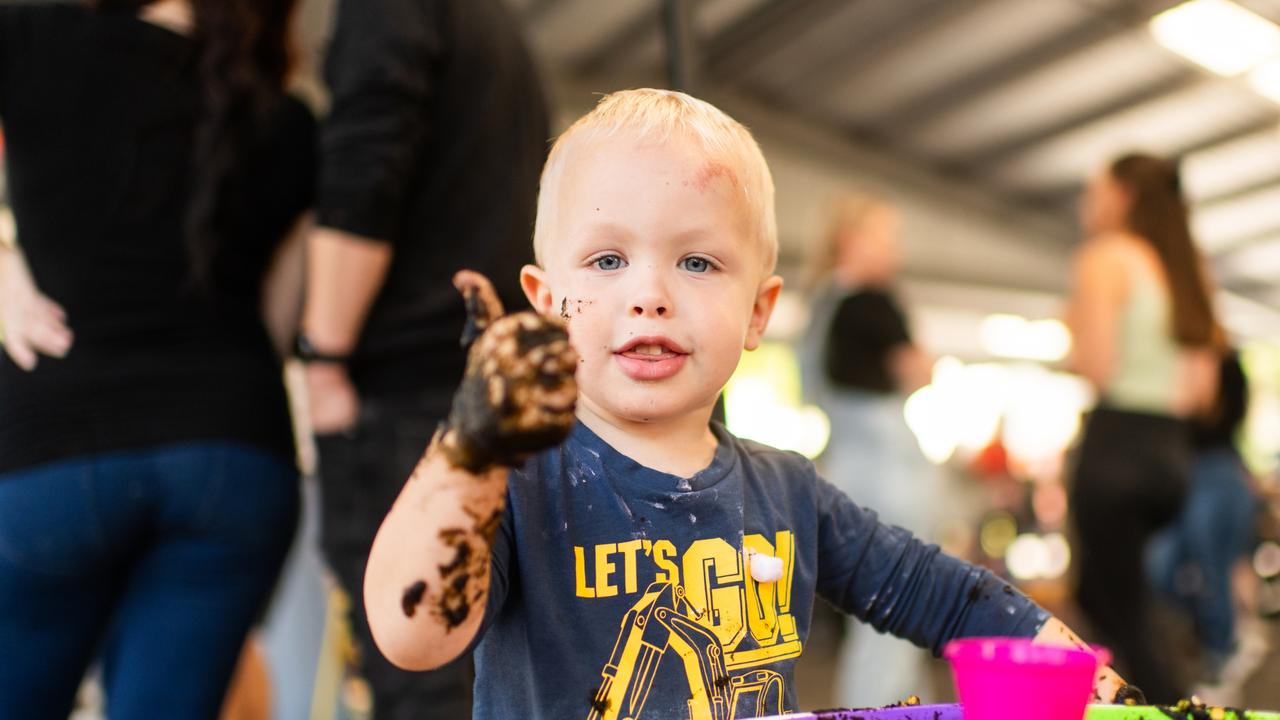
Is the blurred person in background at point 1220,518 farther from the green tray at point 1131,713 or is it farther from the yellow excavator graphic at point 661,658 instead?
the yellow excavator graphic at point 661,658

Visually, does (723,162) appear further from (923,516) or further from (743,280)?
(923,516)

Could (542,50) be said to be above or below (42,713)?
above

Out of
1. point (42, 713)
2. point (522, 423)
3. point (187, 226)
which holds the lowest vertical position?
point (42, 713)

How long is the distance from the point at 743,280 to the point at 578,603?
255mm

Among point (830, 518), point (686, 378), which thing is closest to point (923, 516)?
point (830, 518)

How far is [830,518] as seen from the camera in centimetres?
79

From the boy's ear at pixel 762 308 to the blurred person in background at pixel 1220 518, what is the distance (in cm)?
284

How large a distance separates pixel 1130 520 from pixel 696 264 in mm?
1634

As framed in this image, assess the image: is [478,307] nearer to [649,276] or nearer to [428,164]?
[649,276]

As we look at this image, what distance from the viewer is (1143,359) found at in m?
2.00

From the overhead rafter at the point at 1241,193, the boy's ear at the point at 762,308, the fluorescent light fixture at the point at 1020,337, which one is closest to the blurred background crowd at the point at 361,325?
the boy's ear at the point at 762,308

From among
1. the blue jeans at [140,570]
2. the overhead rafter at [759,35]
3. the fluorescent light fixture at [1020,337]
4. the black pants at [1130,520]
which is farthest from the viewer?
the fluorescent light fixture at [1020,337]

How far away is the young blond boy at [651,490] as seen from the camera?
0.65 metres

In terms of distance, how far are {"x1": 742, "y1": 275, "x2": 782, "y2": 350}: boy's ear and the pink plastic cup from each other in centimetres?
29
